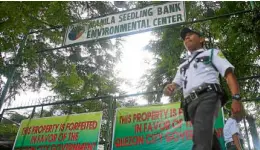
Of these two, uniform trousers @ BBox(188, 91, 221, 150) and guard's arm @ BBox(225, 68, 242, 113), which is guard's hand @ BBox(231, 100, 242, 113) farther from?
uniform trousers @ BBox(188, 91, 221, 150)

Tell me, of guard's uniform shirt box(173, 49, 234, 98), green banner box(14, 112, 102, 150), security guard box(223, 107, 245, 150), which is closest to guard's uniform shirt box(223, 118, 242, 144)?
security guard box(223, 107, 245, 150)

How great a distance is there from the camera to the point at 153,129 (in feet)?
16.2

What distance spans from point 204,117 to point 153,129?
9.45 feet

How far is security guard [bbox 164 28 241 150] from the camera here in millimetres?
2111

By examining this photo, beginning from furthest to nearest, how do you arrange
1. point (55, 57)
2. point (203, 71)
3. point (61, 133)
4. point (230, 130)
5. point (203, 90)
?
point (55, 57), point (61, 133), point (230, 130), point (203, 71), point (203, 90)

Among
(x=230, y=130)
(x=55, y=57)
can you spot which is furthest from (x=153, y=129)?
(x=55, y=57)

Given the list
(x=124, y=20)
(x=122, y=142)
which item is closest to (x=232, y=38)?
(x=124, y=20)

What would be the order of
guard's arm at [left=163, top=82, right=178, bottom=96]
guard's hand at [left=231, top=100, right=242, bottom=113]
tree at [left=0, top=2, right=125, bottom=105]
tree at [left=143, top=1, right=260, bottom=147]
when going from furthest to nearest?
tree at [left=143, top=1, right=260, bottom=147] < tree at [left=0, top=2, right=125, bottom=105] < guard's arm at [left=163, top=82, right=178, bottom=96] < guard's hand at [left=231, top=100, right=242, bottom=113]

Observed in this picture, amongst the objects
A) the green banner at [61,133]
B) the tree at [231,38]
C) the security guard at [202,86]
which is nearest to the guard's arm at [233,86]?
the security guard at [202,86]

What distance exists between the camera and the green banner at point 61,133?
536cm

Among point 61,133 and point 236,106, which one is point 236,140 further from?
point 61,133

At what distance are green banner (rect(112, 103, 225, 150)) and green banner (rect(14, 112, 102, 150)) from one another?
56cm

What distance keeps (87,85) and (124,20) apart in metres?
9.42

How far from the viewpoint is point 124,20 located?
5.91m
